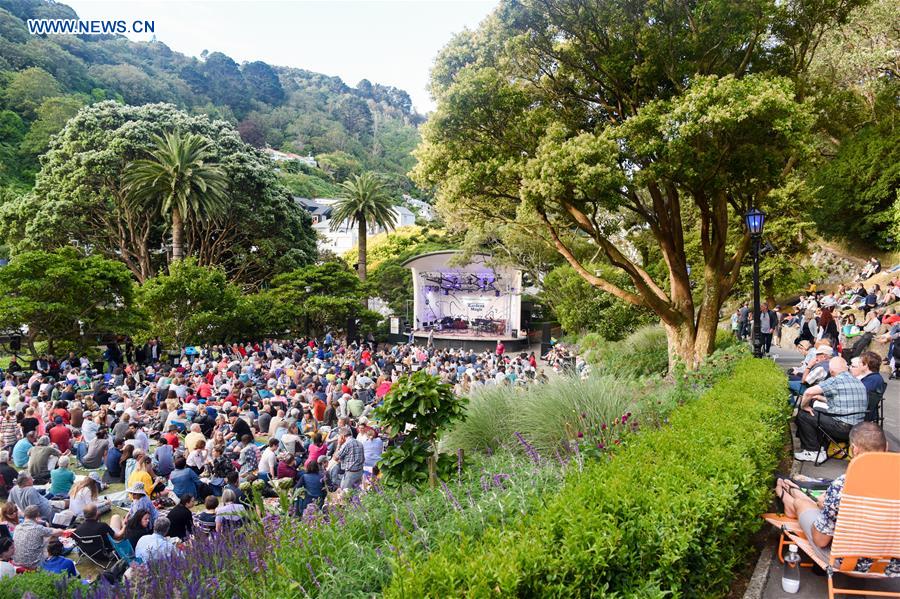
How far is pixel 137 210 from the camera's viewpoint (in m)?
32.8

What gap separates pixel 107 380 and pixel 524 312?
28691 mm

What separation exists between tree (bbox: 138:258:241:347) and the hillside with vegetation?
85.6ft

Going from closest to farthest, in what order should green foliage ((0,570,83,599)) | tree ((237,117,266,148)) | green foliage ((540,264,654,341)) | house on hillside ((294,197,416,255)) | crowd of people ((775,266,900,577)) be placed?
1. crowd of people ((775,266,900,577))
2. green foliage ((0,570,83,599))
3. green foliage ((540,264,654,341))
4. house on hillside ((294,197,416,255))
5. tree ((237,117,266,148))

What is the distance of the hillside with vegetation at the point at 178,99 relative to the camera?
50719 millimetres

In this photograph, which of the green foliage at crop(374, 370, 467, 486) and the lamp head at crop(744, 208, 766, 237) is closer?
the green foliage at crop(374, 370, 467, 486)

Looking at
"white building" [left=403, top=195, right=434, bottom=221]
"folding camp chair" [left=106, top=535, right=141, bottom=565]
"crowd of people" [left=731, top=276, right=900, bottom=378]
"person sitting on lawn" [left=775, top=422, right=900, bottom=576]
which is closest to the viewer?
"person sitting on lawn" [left=775, top=422, right=900, bottom=576]

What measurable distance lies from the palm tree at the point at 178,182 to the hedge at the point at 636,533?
30.6m

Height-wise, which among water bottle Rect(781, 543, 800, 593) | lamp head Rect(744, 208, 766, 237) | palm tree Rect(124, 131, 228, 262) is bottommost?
water bottle Rect(781, 543, 800, 593)

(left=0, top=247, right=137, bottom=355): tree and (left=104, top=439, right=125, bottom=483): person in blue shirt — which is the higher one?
(left=0, top=247, right=137, bottom=355): tree

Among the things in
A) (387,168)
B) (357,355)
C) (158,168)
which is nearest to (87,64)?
(387,168)

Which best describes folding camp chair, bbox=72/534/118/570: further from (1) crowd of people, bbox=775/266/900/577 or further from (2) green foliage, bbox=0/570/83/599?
(1) crowd of people, bbox=775/266/900/577

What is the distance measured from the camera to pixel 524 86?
11.8 metres

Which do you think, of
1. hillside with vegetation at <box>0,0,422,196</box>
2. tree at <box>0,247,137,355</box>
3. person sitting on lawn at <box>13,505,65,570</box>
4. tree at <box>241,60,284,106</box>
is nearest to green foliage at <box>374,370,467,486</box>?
person sitting on lawn at <box>13,505,65,570</box>

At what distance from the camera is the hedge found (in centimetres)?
247
